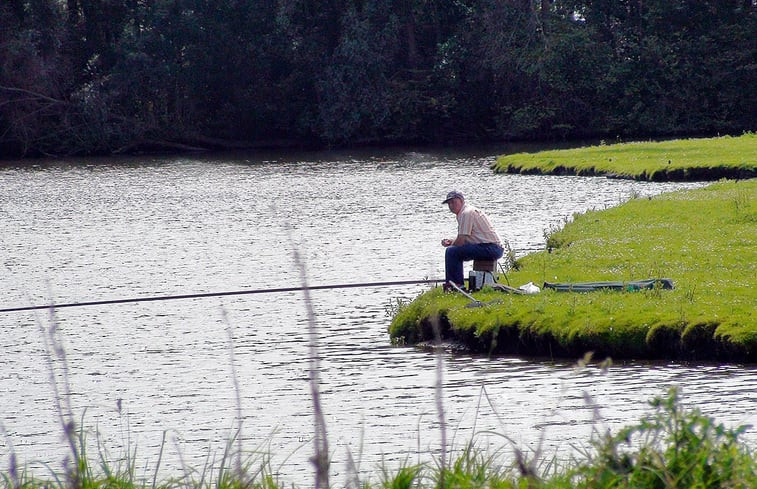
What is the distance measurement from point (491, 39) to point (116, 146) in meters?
22.1

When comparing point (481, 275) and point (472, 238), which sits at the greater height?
point (472, 238)

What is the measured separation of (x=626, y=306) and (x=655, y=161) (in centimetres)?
2822

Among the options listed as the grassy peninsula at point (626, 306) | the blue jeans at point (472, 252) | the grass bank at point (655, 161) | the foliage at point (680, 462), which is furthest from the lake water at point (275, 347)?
the grass bank at point (655, 161)

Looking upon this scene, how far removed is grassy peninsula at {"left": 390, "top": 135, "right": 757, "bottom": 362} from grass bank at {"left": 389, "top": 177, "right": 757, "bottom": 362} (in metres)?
0.01

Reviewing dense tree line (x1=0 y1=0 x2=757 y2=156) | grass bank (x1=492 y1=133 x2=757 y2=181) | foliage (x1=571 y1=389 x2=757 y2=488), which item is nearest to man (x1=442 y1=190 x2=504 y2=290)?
foliage (x1=571 y1=389 x2=757 y2=488)

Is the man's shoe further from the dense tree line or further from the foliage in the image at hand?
the dense tree line

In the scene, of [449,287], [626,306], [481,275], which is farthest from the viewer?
[449,287]

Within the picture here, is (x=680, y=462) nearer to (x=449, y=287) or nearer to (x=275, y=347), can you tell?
(x=275, y=347)

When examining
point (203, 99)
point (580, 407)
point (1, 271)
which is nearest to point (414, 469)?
point (580, 407)

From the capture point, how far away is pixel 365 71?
69.8m

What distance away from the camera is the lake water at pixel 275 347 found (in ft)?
38.1

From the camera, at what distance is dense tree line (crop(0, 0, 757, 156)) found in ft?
223

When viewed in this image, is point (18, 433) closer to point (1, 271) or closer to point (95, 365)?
point (95, 365)

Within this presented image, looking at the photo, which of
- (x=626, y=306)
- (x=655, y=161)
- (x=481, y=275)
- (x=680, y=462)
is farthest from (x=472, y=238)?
(x=655, y=161)
